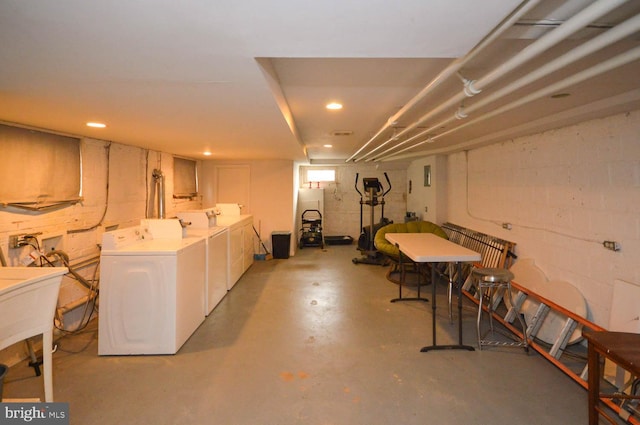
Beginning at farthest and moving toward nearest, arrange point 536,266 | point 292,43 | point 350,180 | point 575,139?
point 350,180 < point 536,266 < point 575,139 < point 292,43

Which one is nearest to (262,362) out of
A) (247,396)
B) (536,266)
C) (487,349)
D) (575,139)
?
(247,396)

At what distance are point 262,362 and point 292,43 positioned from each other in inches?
91.4

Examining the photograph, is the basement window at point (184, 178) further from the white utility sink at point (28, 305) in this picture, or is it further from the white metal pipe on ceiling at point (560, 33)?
the white metal pipe on ceiling at point (560, 33)

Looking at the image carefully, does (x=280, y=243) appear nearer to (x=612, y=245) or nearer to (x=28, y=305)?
(x=28, y=305)

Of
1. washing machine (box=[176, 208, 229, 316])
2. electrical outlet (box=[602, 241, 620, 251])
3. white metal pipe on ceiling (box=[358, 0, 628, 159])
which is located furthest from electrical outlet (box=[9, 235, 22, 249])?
electrical outlet (box=[602, 241, 620, 251])

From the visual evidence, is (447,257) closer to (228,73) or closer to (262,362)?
(262,362)

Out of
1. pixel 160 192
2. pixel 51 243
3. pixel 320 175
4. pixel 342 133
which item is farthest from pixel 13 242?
pixel 320 175

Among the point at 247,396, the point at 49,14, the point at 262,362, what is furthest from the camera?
the point at 262,362

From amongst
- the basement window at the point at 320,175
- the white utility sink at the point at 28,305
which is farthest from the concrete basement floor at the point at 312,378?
the basement window at the point at 320,175

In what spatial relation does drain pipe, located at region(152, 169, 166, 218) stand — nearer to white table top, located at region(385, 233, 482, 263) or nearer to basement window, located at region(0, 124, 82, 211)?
basement window, located at region(0, 124, 82, 211)

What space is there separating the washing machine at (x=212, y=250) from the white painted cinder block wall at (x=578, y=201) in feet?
12.1

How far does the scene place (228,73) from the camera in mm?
1598

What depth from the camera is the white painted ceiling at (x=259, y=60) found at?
42.6 inches

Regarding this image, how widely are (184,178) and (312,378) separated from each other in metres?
4.51
